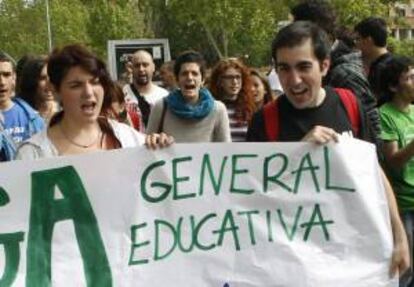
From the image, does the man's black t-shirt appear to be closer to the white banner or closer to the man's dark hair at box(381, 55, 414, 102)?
the white banner

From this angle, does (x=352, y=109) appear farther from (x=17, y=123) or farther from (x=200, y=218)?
(x=17, y=123)

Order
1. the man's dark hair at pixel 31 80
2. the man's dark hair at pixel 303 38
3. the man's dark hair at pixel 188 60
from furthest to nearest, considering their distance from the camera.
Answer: the man's dark hair at pixel 188 60
the man's dark hair at pixel 31 80
the man's dark hair at pixel 303 38

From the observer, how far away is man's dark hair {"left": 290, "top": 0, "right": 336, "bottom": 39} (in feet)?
14.2

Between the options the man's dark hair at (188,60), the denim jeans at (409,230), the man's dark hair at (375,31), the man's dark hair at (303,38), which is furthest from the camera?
the man's dark hair at (188,60)

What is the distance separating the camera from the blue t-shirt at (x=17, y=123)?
185 inches

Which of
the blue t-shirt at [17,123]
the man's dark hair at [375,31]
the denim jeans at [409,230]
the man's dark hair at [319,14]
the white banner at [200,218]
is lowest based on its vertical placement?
the denim jeans at [409,230]

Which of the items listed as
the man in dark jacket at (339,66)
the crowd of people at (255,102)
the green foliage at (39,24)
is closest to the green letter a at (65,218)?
the crowd of people at (255,102)

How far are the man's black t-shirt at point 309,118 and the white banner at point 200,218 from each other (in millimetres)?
60

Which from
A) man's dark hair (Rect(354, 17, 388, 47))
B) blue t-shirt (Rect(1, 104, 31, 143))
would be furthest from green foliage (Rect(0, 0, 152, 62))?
blue t-shirt (Rect(1, 104, 31, 143))

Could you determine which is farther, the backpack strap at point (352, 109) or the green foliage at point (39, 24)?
the green foliage at point (39, 24)

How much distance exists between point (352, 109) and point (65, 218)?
1182mm

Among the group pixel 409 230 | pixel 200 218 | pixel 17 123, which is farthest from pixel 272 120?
pixel 17 123

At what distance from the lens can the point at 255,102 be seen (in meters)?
6.07

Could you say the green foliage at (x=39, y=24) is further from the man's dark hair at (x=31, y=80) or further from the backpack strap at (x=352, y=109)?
the backpack strap at (x=352, y=109)
